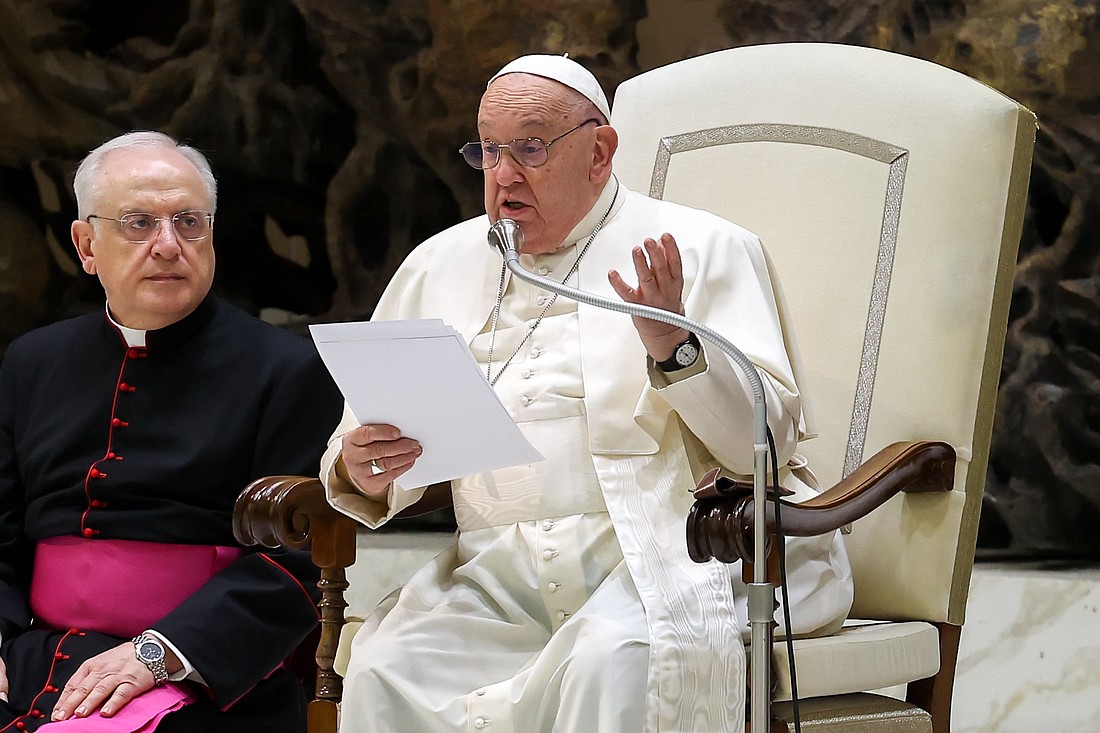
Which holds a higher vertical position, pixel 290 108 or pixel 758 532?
pixel 290 108

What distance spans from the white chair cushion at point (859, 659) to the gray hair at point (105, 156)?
1.61 meters

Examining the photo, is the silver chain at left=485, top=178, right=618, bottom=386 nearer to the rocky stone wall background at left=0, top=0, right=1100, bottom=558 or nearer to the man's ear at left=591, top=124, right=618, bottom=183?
the man's ear at left=591, top=124, right=618, bottom=183

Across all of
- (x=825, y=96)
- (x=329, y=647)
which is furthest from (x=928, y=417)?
(x=329, y=647)

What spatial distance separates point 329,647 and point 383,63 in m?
2.87

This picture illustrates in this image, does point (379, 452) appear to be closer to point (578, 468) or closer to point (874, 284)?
point (578, 468)

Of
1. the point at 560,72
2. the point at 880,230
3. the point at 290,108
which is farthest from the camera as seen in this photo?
the point at 290,108

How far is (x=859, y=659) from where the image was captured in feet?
9.01

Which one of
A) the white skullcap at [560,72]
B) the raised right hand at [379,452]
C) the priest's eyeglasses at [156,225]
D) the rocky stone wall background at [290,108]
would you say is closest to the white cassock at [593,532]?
the raised right hand at [379,452]

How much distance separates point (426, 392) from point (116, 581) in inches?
36.0

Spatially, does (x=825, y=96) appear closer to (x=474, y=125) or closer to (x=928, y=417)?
(x=928, y=417)

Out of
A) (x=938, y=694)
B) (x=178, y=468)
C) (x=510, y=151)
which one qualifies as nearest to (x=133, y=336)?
(x=178, y=468)

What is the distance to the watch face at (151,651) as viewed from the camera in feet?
9.36

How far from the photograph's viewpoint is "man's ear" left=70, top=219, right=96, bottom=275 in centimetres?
323

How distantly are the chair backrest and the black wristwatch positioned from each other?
0.78 metres
